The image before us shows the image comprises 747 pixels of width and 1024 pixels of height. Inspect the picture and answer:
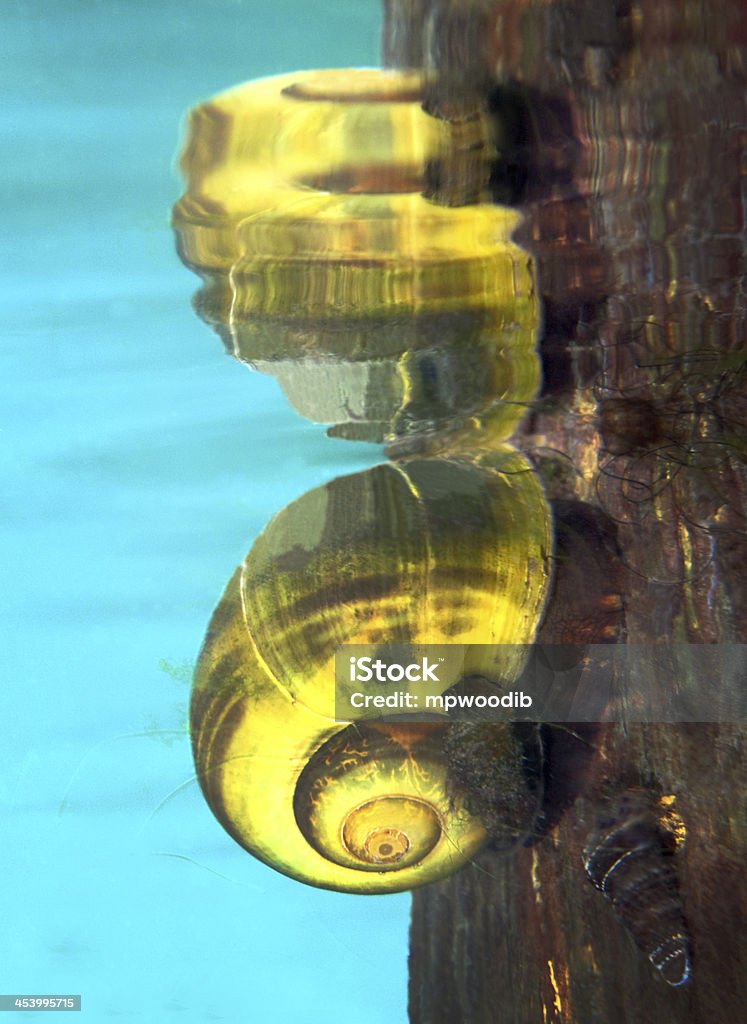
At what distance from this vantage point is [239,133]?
100cm

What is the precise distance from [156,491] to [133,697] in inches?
14.9

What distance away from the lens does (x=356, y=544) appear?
3.64 feet

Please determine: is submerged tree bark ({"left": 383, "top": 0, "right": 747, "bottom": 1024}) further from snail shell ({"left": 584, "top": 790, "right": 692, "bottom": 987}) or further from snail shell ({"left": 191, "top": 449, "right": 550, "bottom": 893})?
snail shell ({"left": 191, "top": 449, "right": 550, "bottom": 893})

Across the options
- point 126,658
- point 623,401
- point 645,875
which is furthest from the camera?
point 126,658

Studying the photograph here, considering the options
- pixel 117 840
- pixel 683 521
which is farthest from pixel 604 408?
pixel 117 840

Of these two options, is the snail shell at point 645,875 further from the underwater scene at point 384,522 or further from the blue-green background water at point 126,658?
the blue-green background water at point 126,658

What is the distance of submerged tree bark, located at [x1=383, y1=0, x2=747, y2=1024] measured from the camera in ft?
3.16

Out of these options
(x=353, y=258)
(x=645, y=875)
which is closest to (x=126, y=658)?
(x=353, y=258)

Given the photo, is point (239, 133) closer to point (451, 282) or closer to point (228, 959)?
point (451, 282)

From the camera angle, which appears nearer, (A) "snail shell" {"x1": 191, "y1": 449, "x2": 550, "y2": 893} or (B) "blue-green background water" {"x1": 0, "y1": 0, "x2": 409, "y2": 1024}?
(A) "snail shell" {"x1": 191, "y1": 449, "x2": 550, "y2": 893}

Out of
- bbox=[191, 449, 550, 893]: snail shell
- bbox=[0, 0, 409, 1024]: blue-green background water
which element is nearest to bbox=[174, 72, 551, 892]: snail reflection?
bbox=[191, 449, 550, 893]: snail shell

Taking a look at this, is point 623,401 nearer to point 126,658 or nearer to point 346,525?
point 346,525

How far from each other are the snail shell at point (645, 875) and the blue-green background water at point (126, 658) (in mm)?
400

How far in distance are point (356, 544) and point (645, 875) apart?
2.01ft
